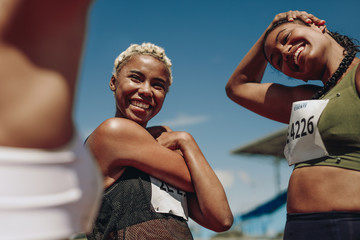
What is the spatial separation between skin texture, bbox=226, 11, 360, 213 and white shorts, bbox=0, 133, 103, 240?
1445 millimetres

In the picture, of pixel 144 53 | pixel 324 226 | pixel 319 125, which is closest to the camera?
pixel 324 226

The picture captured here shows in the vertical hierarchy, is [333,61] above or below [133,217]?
above

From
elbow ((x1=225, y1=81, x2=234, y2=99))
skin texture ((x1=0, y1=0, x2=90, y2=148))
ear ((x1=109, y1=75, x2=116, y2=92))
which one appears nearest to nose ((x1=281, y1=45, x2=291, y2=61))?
elbow ((x1=225, y1=81, x2=234, y2=99))

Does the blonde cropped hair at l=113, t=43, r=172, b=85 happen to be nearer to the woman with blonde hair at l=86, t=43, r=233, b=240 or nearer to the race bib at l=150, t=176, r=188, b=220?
the woman with blonde hair at l=86, t=43, r=233, b=240

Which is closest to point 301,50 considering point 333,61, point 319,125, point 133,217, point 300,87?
point 333,61

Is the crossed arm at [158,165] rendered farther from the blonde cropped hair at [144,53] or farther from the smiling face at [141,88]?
the blonde cropped hair at [144,53]

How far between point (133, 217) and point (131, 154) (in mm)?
296

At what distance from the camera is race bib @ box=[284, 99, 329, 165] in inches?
77.6

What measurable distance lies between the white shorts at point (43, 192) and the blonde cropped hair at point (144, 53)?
139 cm

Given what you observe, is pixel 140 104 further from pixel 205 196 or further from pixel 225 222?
pixel 225 222

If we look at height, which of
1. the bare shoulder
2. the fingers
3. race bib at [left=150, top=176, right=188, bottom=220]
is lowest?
race bib at [left=150, top=176, right=188, bottom=220]

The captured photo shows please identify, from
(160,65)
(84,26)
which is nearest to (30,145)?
(84,26)

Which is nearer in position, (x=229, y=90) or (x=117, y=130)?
(x=117, y=130)

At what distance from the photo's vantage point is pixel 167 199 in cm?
177
